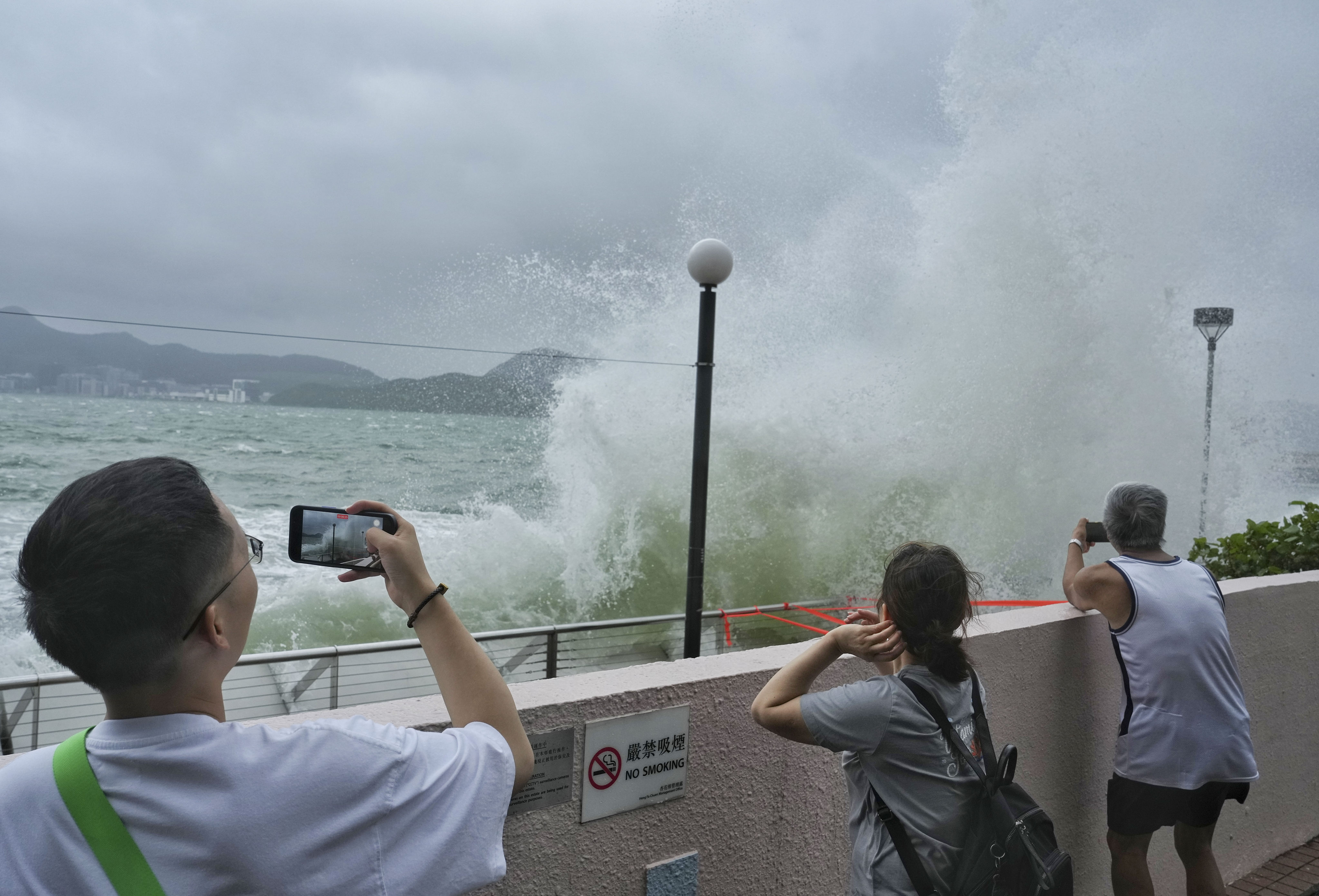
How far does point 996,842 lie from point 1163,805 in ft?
4.94

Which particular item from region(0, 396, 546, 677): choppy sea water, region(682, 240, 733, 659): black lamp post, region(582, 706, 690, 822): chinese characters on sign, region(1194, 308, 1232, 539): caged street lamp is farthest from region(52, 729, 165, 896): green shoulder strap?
region(1194, 308, 1232, 539): caged street lamp

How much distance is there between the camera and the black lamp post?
378cm

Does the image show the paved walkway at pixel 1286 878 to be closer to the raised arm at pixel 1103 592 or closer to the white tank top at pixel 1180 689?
the white tank top at pixel 1180 689

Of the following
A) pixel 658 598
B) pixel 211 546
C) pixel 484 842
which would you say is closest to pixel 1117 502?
pixel 484 842

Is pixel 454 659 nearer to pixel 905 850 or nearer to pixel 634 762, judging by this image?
pixel 634 762

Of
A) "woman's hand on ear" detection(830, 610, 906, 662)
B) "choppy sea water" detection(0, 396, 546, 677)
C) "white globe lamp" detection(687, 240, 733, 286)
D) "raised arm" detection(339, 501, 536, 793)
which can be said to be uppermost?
"white globe lamp" detection(687, 240, 733, 286)

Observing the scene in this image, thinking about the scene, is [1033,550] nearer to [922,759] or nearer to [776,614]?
[776,614]

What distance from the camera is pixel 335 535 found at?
4.03ft

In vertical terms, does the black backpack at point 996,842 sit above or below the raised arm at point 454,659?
below

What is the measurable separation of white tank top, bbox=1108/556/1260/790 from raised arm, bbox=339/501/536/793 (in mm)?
2388

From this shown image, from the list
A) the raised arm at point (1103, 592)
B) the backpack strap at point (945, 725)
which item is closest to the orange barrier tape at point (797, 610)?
the raised arm at point (1103, 592)

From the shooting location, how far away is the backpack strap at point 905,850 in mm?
1649

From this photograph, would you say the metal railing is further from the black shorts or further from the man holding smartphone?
the black shorts

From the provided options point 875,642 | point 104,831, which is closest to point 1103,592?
point 875,642
